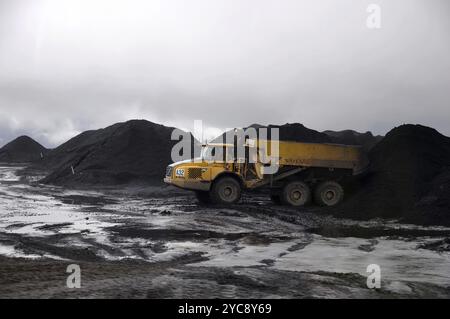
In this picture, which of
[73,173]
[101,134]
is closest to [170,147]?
[73,173]

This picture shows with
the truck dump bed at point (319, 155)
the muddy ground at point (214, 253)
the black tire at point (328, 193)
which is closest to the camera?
the muddy ground at point (214, 253)

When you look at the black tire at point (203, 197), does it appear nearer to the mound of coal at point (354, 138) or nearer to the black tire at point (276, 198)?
the black tire at point (276, 198)

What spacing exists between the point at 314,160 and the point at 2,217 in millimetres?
9589

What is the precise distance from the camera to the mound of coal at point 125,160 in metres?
29.8

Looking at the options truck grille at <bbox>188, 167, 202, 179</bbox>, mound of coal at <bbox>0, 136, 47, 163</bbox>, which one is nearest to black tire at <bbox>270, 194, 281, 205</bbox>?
truck grille at <bbox>188, 167, 202, 179</bbox>

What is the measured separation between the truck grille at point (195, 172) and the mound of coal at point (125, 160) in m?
12.2

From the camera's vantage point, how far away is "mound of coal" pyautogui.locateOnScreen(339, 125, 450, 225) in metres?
15.0

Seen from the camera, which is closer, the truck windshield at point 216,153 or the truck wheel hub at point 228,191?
the truck windshield at point 216,153

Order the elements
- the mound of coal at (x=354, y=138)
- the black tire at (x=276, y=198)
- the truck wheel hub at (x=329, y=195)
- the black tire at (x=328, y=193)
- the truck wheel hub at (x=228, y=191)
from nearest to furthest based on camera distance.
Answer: the truck wheel hub at (x=228, y=191)
the black tire at (x=328, y=193)
the truck wheel hub at (x=329, y=195)
the black tire at (x=276, y=198)
the mound of coal at (x=354, y=138)

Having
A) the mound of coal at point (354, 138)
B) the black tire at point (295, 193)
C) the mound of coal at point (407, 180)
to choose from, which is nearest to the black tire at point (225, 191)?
the black tire at point (295, 193)

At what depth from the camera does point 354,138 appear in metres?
35.3

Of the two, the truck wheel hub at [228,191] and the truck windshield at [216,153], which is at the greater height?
the truck windshield at [216,153]

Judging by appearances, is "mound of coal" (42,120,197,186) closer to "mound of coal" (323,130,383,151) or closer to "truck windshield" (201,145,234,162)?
"mound of coal" (323,130,383,151)

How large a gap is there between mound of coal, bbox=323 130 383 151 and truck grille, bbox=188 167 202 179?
53.3ft
